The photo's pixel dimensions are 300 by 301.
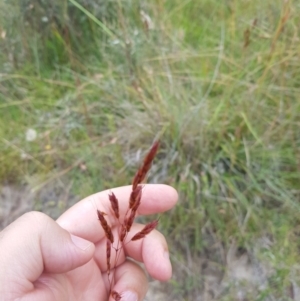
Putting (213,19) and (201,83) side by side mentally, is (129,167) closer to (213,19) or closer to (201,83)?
(201,83)

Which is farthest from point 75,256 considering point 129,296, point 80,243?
point 129,296

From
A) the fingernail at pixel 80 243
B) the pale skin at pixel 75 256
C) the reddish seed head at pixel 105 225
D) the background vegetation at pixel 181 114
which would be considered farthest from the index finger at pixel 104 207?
the background vegetation at pixel 181 114

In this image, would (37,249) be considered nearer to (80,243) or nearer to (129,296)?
(80,243)

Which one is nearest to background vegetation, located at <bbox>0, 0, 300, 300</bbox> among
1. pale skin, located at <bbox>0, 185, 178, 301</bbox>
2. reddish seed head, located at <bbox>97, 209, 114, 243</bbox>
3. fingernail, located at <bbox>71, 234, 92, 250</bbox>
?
pale skin, located at <bbox>0, 185, 178, 301</bbox>

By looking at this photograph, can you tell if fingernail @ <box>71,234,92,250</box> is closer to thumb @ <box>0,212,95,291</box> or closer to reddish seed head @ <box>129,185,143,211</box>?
thumb @ <box>0,212,95,291</box>

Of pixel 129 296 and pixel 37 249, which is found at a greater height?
pixel 37 249
